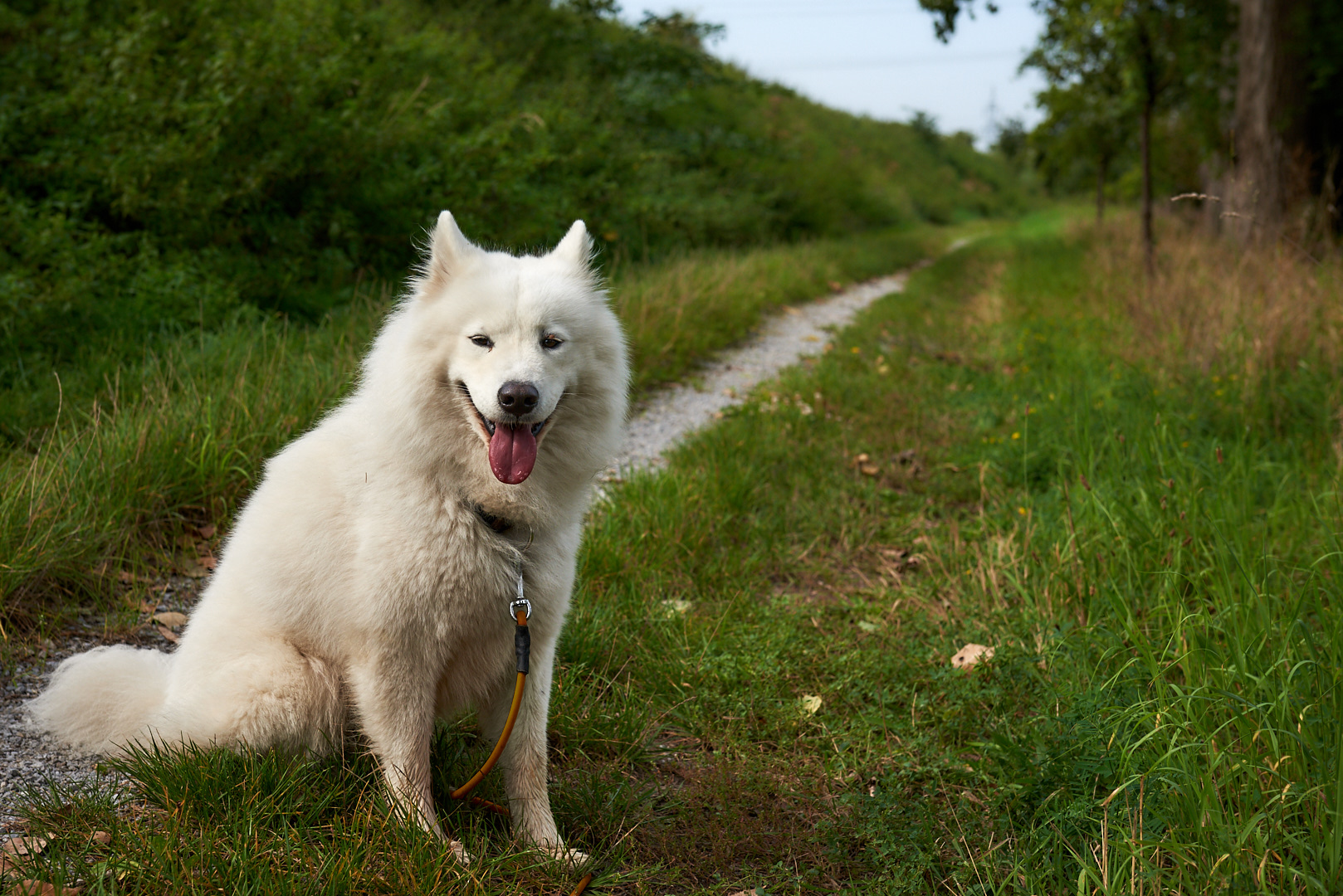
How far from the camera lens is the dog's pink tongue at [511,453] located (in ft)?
7.24

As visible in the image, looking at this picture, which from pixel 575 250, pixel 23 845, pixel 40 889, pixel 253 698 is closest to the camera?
pixel 40 889

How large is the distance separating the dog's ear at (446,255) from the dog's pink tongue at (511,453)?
504mm

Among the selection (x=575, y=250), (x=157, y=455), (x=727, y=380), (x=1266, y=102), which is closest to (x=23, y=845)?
(x=157, y=455)

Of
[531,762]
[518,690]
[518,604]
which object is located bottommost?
[531,762]

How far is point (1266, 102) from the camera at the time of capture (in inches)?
346

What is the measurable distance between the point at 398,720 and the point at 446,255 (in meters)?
1.30

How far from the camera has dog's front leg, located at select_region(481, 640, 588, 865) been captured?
7.84ft

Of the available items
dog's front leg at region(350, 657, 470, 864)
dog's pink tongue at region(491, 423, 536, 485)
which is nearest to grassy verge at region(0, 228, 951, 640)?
dog's front leg at region(350, 657, 470, 864)

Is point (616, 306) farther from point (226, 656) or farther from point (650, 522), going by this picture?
point (226, 656)

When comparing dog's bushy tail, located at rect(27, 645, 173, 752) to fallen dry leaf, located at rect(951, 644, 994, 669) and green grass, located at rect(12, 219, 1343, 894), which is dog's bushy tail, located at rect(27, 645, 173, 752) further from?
fallen dry leaf, located at rect(951, 644, 994, 669)

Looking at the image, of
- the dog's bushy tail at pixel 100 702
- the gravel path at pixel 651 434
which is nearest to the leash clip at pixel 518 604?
the dog's bushy tail at pixel 100 702

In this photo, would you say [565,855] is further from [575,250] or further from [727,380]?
[727,380]

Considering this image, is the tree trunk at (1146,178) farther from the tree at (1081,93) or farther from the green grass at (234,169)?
the green grass at (234,169)

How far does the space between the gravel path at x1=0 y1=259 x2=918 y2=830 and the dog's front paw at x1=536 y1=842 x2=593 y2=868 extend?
52.6 inches
